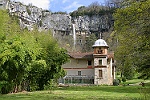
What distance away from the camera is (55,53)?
27.7m

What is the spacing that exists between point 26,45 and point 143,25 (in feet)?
36.5

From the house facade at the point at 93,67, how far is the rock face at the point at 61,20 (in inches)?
2389

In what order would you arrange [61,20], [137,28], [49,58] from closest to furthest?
[137,28]
[49,58]
[61,20]

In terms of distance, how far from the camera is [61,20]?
113m

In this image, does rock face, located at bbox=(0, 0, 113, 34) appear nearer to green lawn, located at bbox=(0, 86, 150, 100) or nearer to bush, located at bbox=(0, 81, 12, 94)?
bush, located at bbox=(0, 81, 12, 94)

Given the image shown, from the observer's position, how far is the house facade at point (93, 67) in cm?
4206

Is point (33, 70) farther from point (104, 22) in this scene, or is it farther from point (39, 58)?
point (104, 22)

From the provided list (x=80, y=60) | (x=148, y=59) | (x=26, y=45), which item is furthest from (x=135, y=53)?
(x=80, y=60)

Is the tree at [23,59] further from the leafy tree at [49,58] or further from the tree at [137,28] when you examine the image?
the tree at [137,28]

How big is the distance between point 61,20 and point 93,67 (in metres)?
71.1

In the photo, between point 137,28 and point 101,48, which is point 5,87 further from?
point 101,48

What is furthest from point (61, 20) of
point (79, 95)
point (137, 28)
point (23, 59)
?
point (137, 28)

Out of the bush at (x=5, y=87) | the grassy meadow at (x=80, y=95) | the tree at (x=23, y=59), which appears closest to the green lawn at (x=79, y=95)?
the grassy meadow at (x=80, y=95)

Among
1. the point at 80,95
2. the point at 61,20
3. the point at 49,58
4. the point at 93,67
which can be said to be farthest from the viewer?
the point at 61,20
